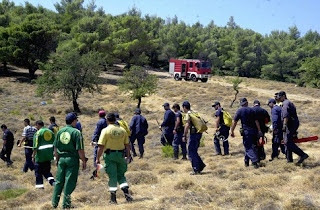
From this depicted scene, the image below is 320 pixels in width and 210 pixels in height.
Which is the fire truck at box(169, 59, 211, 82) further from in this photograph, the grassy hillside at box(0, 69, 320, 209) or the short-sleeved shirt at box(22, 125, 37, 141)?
the short-sleeved shirt at box(22, 125, 37, 141)

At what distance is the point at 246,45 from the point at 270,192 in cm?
6666

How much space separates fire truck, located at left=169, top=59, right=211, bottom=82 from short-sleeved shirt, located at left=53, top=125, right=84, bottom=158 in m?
37.0

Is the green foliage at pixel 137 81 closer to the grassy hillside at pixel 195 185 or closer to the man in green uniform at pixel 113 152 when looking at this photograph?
the grassy hillside at pixel 195 185

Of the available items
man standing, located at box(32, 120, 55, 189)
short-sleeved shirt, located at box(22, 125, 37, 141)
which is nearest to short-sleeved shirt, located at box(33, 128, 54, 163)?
man standing, located at box(32, 120, 55, 189)

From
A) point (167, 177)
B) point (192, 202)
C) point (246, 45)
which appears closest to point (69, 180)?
point (192, 202)

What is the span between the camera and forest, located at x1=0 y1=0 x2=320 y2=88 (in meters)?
40.0

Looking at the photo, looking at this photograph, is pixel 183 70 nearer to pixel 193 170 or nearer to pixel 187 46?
pixel 187 46

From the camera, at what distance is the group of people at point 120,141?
6.00m

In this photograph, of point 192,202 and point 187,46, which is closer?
point 192,202

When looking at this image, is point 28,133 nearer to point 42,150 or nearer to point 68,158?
point 42,150

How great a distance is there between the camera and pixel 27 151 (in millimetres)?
9680

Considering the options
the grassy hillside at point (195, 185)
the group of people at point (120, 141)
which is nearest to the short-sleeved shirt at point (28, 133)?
the group of people at point (120, 141)

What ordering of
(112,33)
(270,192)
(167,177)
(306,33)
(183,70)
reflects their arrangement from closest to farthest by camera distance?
(270,192) < (167,177) < (183,70) < (112,33) < (306,33)

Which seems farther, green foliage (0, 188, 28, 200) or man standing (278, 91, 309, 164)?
man standing (278, 91, 309, 164)
